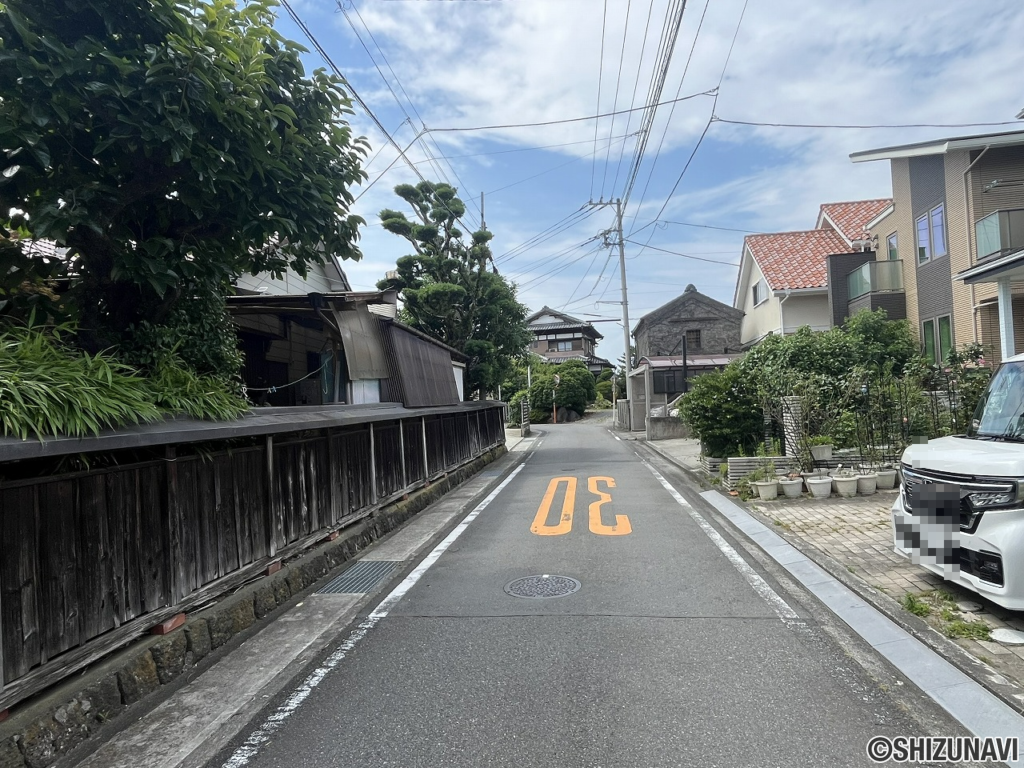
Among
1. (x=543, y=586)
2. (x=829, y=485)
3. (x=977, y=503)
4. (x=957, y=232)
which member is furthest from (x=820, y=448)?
(x=957, y=232)

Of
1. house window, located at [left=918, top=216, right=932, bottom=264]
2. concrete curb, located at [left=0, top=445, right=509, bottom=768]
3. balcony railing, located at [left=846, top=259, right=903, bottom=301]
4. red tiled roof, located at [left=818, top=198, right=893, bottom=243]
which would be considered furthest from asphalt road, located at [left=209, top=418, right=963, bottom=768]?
red tiled roof, located at [left=818, top=198, right=893, bottom=243]

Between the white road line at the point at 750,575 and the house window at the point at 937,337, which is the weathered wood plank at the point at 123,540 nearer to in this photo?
the white road line at the point at 750,575

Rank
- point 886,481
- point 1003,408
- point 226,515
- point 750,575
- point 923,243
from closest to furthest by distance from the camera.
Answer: point 226,515, point 1003,408, point 750,575, point 886,481, point 923,243

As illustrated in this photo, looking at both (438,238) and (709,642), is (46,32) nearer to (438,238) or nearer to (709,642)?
(709,642)

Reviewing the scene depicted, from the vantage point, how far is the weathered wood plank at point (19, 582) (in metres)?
3.06

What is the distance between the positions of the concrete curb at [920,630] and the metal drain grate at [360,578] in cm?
438

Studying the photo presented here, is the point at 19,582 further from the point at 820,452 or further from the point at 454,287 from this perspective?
→ the point at 454,287

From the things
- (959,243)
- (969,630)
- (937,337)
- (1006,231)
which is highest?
(959,243)

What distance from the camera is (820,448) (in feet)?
34.5

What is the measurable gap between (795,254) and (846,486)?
20.5 m

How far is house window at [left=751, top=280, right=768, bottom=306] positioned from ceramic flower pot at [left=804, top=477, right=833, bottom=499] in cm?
2005

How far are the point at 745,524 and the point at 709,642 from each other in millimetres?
4431

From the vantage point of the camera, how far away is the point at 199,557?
4.73 meters

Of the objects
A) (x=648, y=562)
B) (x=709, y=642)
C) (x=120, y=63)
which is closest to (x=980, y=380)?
(x=648, y=562)
